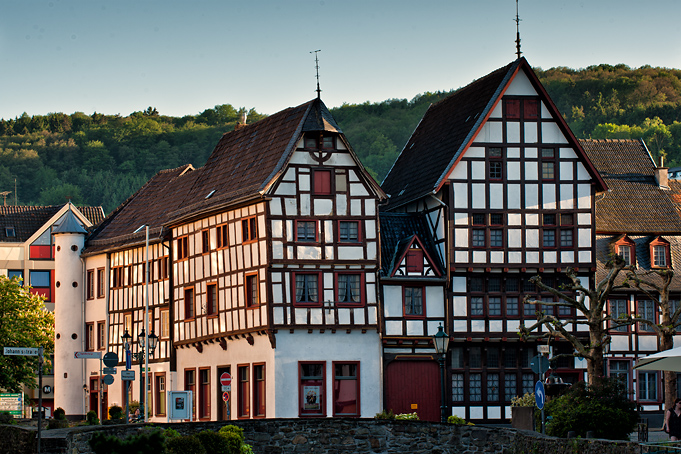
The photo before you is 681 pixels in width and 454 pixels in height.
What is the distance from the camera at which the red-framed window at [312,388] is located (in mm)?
44938

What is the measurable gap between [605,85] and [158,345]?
82.1m

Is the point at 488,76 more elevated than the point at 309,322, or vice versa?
the point at 488,76

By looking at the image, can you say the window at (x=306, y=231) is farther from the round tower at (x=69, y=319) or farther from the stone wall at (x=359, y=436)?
the round tower at (x=69, y=319)

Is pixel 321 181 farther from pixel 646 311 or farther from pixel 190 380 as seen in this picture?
pixel 646 311

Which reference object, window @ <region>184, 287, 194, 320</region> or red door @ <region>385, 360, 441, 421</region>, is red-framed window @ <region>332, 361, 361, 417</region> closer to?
red door @ <region>385, 360, 441, 421</region>

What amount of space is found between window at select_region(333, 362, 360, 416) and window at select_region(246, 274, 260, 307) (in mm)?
4036

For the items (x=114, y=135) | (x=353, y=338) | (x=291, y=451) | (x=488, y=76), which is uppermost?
(x=114, y=135)

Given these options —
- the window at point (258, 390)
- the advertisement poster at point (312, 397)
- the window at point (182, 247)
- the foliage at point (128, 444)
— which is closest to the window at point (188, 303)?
the window at point (182, 247)

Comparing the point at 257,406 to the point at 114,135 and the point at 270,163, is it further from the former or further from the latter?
the point at 114,135

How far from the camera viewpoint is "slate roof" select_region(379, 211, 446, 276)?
157ft

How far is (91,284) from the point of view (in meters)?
61.6

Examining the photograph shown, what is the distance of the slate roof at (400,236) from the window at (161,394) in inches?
486

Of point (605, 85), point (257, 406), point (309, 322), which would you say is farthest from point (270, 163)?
point (605, 85)

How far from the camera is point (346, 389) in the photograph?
45.6 m
